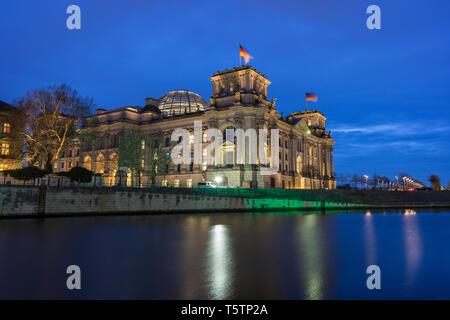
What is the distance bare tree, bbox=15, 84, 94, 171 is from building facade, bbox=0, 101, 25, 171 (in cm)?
89

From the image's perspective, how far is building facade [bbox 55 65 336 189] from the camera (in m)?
68.8

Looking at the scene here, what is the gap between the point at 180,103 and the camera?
9444 cm

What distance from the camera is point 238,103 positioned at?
6838 cm

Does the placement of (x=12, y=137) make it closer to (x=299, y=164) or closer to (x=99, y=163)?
(x=99, y=163)

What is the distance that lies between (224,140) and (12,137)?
133 ft

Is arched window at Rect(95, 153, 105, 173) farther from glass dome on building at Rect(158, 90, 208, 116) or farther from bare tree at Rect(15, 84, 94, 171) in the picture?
bare tree at Rect(15, 84, 94, 171)

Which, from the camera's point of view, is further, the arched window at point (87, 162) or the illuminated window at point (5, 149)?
the arched window at point (87, 162)

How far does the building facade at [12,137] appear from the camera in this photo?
39812mm

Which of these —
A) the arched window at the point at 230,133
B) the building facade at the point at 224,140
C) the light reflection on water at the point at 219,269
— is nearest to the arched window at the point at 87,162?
the building facade at the point at 224,140

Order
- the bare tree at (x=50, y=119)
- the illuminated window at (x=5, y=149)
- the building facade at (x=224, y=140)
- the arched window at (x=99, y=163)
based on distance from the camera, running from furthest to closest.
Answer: the arched window at (x=99, y=163) → the building facade at (x=224, y=140) → the illuminated window at (x=5, y=149) → the bare tree at (x=50, y=119)

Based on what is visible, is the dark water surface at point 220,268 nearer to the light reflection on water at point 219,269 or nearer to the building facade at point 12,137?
the light reflection on water at point 219,269

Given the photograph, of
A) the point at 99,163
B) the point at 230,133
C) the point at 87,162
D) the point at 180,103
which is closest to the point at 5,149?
the point at 99,163

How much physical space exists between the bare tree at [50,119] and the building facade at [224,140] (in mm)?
16567
